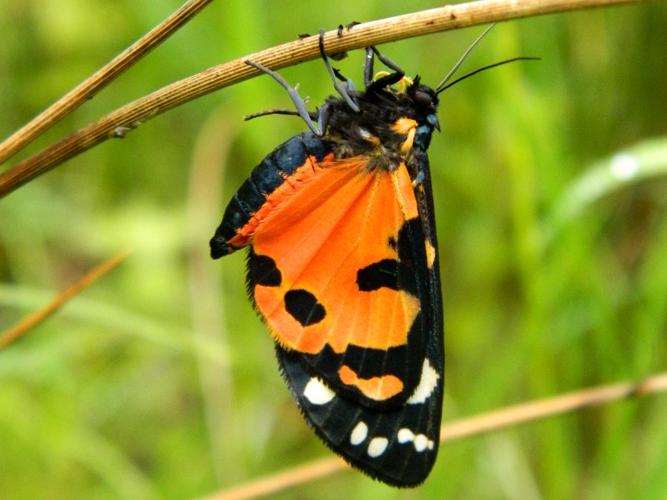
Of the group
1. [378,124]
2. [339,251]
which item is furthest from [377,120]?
[339,251]

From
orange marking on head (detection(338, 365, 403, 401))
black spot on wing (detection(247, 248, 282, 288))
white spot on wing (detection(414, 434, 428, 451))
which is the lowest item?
white spot on wing (detection(414, 434, 428, 451))

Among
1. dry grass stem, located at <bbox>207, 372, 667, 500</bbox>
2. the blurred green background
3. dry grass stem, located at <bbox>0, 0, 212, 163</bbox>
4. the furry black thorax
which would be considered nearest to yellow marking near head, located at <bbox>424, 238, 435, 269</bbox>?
the furry black thorax

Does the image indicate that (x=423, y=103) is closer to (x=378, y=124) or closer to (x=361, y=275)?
(x=378, y=124)

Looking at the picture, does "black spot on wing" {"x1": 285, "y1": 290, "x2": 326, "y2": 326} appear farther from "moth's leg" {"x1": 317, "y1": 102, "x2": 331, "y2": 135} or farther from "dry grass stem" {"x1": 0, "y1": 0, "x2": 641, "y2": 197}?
"dry grass stem" {"x1": 0, "y1": 0, "x2": 641, "y2": 197}

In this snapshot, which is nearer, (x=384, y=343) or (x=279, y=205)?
(x=279, y=205)

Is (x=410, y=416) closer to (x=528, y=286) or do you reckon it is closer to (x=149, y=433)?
(x=528, y=286)

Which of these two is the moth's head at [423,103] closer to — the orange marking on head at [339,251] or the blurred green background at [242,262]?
the orange marking on head at [339,251]

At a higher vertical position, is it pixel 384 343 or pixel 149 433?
pixel 384 343

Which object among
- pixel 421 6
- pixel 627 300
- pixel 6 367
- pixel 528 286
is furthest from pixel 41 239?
pixel 627 300
